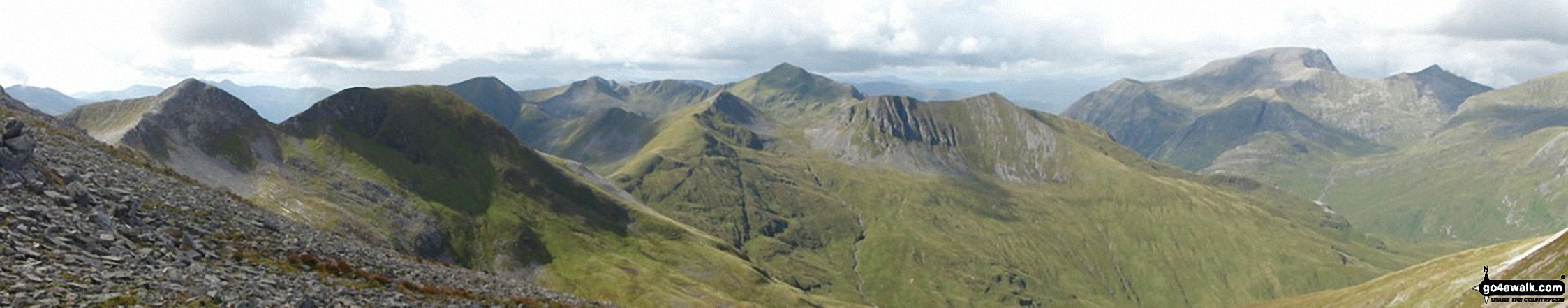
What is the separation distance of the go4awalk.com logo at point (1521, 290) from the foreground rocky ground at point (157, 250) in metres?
119

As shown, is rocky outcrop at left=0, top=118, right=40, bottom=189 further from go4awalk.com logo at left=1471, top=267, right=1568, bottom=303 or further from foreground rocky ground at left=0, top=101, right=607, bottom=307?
go4awalk.com logo at left=1471, top=267, right=1568, bottom=303

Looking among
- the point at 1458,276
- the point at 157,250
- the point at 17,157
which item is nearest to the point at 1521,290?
the point at 1458,276

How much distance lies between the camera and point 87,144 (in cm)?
6781

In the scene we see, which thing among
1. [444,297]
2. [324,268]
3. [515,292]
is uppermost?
[324,268]

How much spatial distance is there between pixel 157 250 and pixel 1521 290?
15375 centimetres

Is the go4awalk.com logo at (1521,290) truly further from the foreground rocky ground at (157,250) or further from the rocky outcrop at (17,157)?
the rocky outcrop at (17,157)

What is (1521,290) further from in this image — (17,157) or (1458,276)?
(17,157)

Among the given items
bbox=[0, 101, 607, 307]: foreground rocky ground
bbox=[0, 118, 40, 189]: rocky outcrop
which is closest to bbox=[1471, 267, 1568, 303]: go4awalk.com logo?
bbox=[0, 101, 607, 307]: foreground rocky ground

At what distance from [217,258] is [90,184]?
12.9m

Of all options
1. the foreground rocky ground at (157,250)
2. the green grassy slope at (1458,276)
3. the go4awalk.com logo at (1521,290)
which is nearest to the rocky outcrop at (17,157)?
the foreground rocky ground at (157,250)

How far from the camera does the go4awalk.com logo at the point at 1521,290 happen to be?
9475cm

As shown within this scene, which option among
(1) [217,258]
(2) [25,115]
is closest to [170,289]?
(1) [217,258]

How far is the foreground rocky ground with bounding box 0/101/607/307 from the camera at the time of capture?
91.2 feet

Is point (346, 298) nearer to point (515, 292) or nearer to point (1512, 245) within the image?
point (515, 292)
